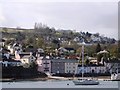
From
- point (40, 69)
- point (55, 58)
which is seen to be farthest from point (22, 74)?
point (55, 58)

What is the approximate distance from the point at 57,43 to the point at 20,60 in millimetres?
2447

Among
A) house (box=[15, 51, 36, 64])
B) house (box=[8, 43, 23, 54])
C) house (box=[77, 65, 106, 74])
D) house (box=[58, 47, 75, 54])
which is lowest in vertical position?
house (box=[77, 65, 106, 74])

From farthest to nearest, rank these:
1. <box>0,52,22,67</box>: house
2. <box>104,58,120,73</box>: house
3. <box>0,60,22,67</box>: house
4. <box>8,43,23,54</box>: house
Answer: <box>8,43,23,54</box>: house, <box>104,58,120,73</box>: house, <box>0,52,22,67</box>: house, <box>0,60,22,67</box>: house

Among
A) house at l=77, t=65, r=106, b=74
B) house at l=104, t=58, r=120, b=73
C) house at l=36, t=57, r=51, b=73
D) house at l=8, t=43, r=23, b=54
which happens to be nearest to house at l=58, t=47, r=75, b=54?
house at l=36, t=57, r=51, b=73

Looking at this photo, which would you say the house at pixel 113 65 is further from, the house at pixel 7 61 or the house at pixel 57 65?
the house at pixel 7 61

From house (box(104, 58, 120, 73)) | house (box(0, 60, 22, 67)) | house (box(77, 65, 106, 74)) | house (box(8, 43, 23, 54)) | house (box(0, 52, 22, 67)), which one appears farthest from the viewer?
house (box(8, 43, 23, 54))

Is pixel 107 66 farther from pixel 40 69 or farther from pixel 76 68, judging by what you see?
pixel 40 69

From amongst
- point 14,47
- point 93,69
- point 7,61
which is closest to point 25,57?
point 7,61

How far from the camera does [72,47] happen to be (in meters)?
17.0

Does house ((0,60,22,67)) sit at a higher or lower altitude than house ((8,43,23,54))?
lower

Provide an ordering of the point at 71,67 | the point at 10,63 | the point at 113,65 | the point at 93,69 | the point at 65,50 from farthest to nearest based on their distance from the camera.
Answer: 1. the point at 65,50
2. the point at 113,65
3. the point at 71,67
4. the point at 93,69
5. the point at 10,63

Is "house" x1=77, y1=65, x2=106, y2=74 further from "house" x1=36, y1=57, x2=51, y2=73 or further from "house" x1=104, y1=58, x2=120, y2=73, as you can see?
"house" x1=36, y1=57, x2=51, y2=73

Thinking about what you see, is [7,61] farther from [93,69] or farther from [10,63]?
[93,69]

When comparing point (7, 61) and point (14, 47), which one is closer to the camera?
point (7, 61)
